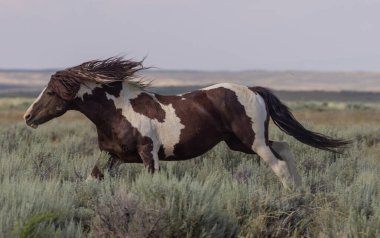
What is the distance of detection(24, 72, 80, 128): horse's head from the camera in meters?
8.31

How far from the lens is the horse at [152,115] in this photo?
26.3 ft

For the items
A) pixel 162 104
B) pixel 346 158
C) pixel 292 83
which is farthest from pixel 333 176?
pixel 292 83

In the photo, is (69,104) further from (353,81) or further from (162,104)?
(353,81)

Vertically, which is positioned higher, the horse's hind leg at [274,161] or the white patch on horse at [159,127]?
the white patch on horse at [159,127]

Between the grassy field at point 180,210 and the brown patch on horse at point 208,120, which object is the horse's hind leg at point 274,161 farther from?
the grassy field at point 180,210

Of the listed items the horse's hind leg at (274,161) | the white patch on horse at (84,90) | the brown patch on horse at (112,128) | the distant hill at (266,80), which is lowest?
the distant hill at (266,80)

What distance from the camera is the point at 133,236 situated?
17.7ft

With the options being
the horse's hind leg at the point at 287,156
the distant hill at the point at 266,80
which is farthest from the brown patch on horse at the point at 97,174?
the distant hill at the point at 266,80

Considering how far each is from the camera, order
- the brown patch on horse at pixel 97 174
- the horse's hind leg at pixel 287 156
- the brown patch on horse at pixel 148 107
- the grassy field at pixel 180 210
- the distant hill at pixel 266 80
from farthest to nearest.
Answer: the distant hill at pixel 266 80 → the horse's hind leg at pixel 287 156 → the brown patch on horse at pixel 97 174 → the brown patch on horse at pixel 148 107 → the grassy field at pixel 180 210

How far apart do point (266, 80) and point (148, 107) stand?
164 metres

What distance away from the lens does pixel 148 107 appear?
8195 millimetres

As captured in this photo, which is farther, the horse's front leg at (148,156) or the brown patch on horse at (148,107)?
the brown patch on horse at (148,107)

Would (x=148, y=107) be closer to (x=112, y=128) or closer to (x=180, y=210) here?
(x=112, y=128)

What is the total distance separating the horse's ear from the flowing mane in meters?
0.04
